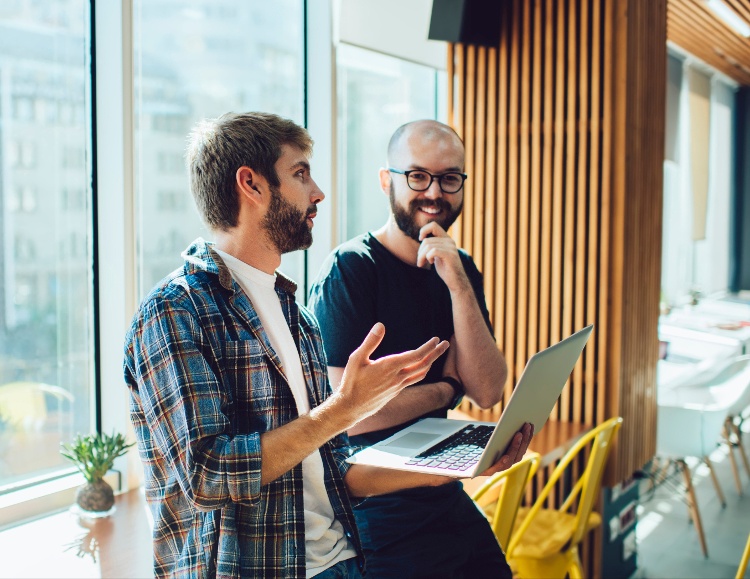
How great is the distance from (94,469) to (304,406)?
3.87ft

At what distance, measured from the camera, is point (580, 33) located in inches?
161

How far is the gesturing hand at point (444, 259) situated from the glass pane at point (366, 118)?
5.65ft

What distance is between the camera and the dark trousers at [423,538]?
2.17 m

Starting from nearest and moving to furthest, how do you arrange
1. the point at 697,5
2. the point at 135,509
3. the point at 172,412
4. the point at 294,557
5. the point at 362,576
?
the point at 172,412 → the point at 294,557 → the point at 362,576 → the point at 135,509 → the point at 697,5

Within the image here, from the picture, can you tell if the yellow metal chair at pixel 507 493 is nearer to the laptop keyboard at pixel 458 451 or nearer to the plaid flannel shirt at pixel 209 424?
the laptop keyboard at pixel 458 451

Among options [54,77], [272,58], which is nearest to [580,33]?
[272,58]

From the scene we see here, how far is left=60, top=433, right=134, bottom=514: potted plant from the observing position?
257 cm

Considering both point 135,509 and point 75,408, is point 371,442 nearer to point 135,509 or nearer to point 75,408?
point 135,509

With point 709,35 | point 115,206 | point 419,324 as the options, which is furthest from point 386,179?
point 709,35

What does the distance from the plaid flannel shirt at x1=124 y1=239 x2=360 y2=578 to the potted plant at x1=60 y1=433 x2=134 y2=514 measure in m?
1.10

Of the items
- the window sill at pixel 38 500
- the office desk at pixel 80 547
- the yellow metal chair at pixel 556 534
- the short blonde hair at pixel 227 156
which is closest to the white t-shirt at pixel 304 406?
the short blonde hair at pixel 227 156

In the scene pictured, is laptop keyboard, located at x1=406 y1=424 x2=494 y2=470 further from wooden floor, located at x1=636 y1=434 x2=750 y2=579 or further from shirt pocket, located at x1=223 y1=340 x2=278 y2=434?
wooden floor, located at x1=636 y1=434 x2=750 y2=579

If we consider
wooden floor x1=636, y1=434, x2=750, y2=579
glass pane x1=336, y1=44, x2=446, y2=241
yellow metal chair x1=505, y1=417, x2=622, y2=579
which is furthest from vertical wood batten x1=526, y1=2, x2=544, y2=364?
wooden floor x1=636, y1=434, x2=750, y2=579

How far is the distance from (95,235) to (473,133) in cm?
233
